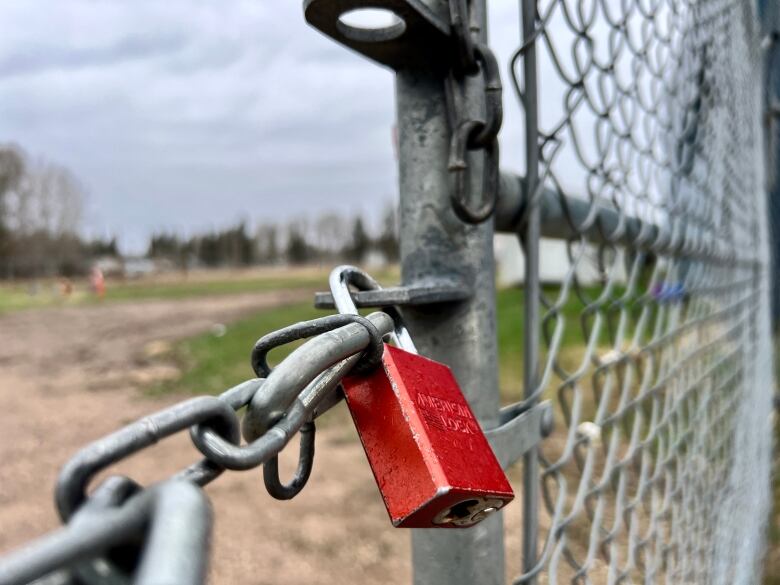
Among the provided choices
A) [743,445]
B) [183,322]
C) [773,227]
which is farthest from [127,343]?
[743,445]

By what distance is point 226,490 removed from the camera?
2.95 meters

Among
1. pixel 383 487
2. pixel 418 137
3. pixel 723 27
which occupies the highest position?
pixel 723 27

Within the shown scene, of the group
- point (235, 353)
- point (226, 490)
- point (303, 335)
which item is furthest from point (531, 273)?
point (235, 353)

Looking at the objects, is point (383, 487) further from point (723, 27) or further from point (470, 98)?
point (723, 27)

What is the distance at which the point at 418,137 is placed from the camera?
0.53 meters

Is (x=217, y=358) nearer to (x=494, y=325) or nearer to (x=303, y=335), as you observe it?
(x=494, y=325)

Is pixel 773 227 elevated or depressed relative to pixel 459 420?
elevated

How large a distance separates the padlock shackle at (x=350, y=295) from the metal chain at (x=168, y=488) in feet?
0.32

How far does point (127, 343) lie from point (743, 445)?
810 centimetres

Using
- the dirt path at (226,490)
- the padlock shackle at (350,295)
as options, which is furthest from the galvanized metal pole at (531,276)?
the dirt path at (226,490)

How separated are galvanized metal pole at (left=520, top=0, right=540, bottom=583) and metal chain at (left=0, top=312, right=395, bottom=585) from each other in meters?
0.32

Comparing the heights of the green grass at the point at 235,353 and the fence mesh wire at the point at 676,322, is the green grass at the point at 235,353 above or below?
below

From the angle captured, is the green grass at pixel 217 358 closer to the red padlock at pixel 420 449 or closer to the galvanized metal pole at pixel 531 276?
the galvanized metal pole at pixel 531 276

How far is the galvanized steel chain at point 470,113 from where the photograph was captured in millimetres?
485
